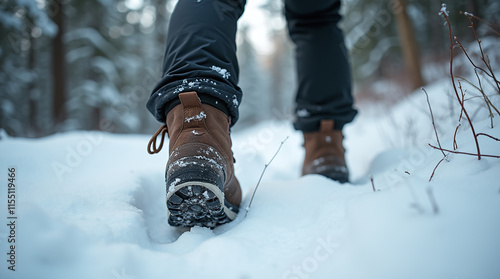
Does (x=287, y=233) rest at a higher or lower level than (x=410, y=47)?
lower

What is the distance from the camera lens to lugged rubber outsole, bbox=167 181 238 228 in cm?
66

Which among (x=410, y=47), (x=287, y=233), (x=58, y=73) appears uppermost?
(x=410, y=47)

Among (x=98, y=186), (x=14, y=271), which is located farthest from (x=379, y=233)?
(x=98, y=186)

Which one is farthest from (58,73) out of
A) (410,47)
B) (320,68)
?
(410,47)

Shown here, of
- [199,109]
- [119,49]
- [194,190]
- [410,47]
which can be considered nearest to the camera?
[194,190]

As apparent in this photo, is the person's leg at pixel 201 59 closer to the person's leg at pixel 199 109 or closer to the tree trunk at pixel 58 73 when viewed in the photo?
the person's leg at pixel 199 109

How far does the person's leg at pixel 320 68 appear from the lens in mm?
1217

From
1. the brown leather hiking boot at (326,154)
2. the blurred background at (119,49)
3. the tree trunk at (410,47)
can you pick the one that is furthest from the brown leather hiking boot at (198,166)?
the tree trunk at (410,47)

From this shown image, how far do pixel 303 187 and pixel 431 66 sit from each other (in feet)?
23.4

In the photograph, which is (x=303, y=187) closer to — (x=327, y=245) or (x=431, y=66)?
(x=327, y=245)

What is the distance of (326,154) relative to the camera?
3.82 ft

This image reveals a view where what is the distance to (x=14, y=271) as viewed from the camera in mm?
477

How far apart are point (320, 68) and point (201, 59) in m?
0.69

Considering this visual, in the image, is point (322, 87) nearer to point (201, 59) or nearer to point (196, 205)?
point (201, 59)
